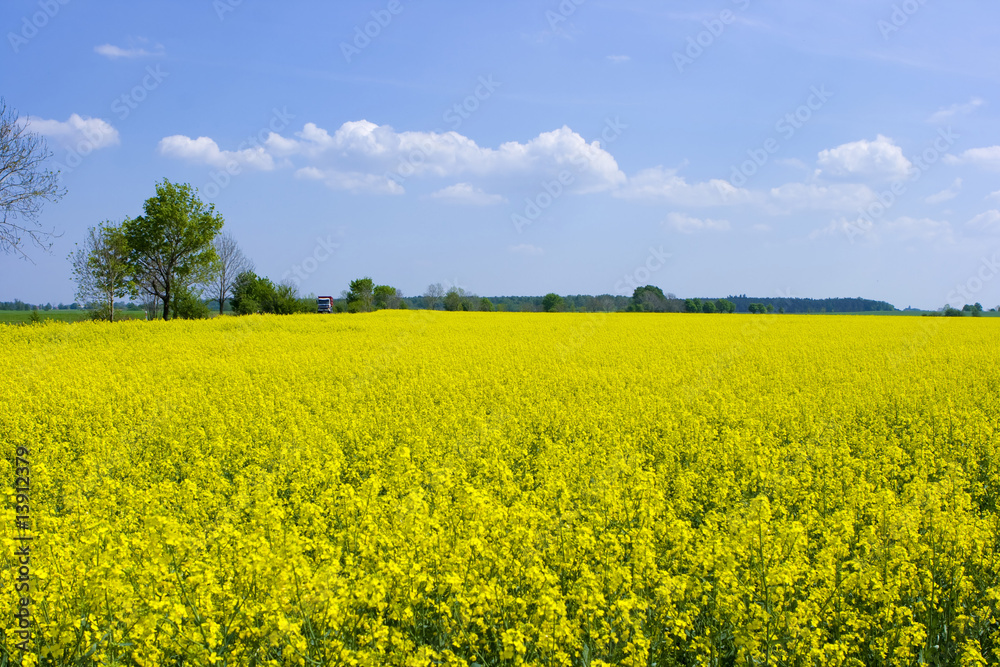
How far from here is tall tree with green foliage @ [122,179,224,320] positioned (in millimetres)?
36500

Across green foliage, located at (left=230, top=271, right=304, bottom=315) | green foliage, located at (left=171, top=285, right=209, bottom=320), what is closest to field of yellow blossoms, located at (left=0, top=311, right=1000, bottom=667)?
green foliage, located at (left=171, top=285, right=209, bottom=320)

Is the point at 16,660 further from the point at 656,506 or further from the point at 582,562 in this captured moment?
the point at 656,506

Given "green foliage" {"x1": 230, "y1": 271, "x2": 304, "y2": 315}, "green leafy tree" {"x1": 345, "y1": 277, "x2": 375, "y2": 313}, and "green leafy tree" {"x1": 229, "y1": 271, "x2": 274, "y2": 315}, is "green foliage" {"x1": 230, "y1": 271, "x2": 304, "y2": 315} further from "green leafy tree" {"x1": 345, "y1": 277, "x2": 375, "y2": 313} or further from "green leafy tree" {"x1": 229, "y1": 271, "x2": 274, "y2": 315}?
"green leafy tree" {"x1": 345, "y1": 277, "x2": 375, "y2": 313}

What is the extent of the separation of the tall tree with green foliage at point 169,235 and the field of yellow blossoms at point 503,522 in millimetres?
27039

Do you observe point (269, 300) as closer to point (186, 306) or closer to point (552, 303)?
point (186, 306)

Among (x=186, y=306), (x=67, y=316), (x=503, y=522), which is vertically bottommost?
(x=503, y=522)

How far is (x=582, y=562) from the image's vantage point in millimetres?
4355

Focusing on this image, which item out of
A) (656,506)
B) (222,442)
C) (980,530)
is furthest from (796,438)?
(222,442)

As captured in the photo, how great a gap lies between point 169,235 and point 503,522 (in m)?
39.9

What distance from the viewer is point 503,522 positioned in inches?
181

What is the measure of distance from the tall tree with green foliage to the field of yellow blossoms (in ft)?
88.7

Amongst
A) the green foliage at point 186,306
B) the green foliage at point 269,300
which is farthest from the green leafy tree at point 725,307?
the green foliage at point 186,306

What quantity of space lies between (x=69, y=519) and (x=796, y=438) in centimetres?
930

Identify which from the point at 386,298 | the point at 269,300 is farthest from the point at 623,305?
the point at 269,300
